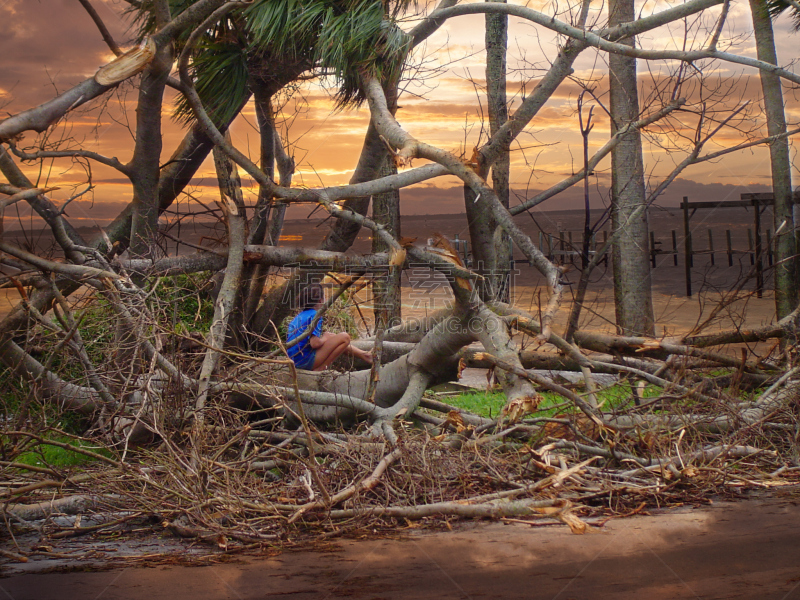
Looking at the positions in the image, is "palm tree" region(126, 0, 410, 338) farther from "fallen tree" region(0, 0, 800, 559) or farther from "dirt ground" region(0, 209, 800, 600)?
"dirt ground" region(0, 209, 800, 600)

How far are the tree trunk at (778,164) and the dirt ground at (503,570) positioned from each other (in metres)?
6.82

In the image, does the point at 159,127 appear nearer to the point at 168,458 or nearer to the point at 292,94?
the point at 292,94

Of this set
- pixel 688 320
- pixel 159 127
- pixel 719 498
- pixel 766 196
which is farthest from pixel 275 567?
pixel 766 196

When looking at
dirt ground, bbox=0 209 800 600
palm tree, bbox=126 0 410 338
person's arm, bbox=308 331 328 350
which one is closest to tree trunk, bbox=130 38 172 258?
palm tree, bbox=126 0 410 338

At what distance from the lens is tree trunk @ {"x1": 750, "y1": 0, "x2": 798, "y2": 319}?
377 inches

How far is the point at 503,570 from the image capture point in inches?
128

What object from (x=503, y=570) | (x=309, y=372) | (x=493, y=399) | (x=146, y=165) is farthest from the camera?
(x=493, y=399)

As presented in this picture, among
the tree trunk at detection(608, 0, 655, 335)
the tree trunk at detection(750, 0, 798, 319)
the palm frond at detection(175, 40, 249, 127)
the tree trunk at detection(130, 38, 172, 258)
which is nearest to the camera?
the tree trunk at detection(130, 38, 172, 258)

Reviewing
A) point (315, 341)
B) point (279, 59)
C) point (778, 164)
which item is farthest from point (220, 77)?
point (778, 164)

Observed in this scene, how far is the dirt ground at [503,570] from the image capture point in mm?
3018

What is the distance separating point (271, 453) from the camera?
4816 millimetres

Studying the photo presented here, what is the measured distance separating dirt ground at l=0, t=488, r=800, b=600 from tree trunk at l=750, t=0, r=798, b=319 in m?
6.82

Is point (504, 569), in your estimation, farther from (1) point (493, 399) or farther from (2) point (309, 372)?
(1) point (493, 399)

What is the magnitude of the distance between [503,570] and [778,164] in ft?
29.7
